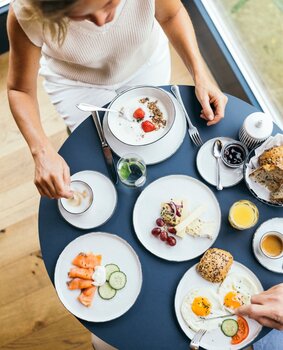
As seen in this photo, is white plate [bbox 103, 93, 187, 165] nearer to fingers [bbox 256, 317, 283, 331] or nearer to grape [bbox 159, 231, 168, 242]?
grape [bbox 159, 231, 168, 242]

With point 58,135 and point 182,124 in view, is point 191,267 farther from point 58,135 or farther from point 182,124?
point 58,135

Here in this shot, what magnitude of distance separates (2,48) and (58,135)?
2.42ft

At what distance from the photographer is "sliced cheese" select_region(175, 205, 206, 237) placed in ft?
5.22

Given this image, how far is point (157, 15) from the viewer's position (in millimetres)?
1877

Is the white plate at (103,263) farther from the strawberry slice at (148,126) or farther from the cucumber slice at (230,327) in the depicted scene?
the strawberry slice at (148,126)

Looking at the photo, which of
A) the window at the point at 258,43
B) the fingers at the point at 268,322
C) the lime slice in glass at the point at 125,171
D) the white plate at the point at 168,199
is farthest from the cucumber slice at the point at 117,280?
the window at the point at 258,43

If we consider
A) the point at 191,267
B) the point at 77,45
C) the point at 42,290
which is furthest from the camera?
the point at 42,290

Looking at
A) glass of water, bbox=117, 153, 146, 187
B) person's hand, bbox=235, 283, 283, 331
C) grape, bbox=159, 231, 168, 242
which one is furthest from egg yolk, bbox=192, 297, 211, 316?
glass of water, bbox=117, 153, 146, 187

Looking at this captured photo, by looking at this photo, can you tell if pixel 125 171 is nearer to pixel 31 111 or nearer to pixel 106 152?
pixel 106 152

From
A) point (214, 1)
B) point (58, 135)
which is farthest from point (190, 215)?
point (214, 1)

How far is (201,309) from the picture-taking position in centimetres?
151

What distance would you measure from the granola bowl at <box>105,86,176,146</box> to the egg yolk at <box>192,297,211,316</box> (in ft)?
1.98

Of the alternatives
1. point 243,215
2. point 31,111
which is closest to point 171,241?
point 243,215

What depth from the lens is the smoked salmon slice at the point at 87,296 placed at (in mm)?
1550
